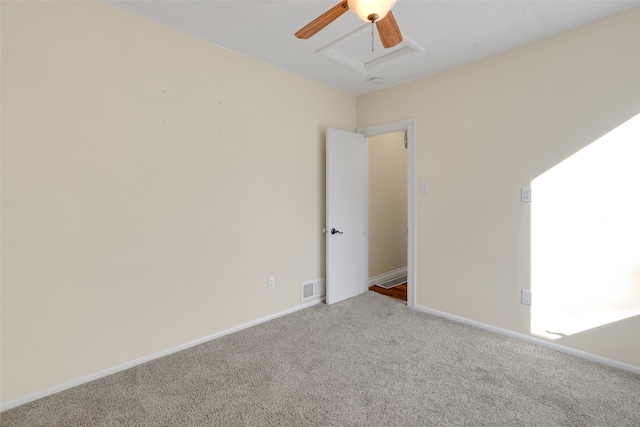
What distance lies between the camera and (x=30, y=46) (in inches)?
70.3

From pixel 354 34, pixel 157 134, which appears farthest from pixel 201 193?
pixel 354 34

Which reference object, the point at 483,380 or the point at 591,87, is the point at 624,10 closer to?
the point at 591,87

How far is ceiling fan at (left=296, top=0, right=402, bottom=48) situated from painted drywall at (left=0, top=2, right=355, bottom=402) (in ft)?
4.20

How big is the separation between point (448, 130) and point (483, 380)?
2170 mm

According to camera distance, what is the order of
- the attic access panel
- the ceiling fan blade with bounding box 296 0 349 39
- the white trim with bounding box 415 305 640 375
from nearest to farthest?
1. the ceiling fan blade with bounding box 296 0 349 39
2. the white trim with bounding box 415 305 640 375
3. the attic access panel

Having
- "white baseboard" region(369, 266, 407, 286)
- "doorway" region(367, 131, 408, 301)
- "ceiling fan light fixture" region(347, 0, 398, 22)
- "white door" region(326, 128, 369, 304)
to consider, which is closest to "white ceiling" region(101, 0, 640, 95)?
"ceiling fan light fixture" region(347, 0, 398, 22)

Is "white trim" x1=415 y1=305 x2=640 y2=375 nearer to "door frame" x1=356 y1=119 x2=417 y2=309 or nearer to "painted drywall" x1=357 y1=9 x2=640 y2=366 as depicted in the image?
"painted drywall" x1=357 y1=9 x2=640 y2=366

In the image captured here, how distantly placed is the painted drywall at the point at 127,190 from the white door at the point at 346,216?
21.2 inches

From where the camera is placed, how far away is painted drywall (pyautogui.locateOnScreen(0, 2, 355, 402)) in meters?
1.79

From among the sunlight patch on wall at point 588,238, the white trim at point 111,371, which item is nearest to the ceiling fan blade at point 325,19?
the sunlight patch on wall at point 588,238

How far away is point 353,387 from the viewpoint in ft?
6.39

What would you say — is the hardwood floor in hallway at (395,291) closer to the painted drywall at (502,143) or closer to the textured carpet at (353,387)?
the painted drywall at (502,143)

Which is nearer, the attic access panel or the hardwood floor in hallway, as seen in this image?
the attic access panel

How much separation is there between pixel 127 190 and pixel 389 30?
6.46 feet
